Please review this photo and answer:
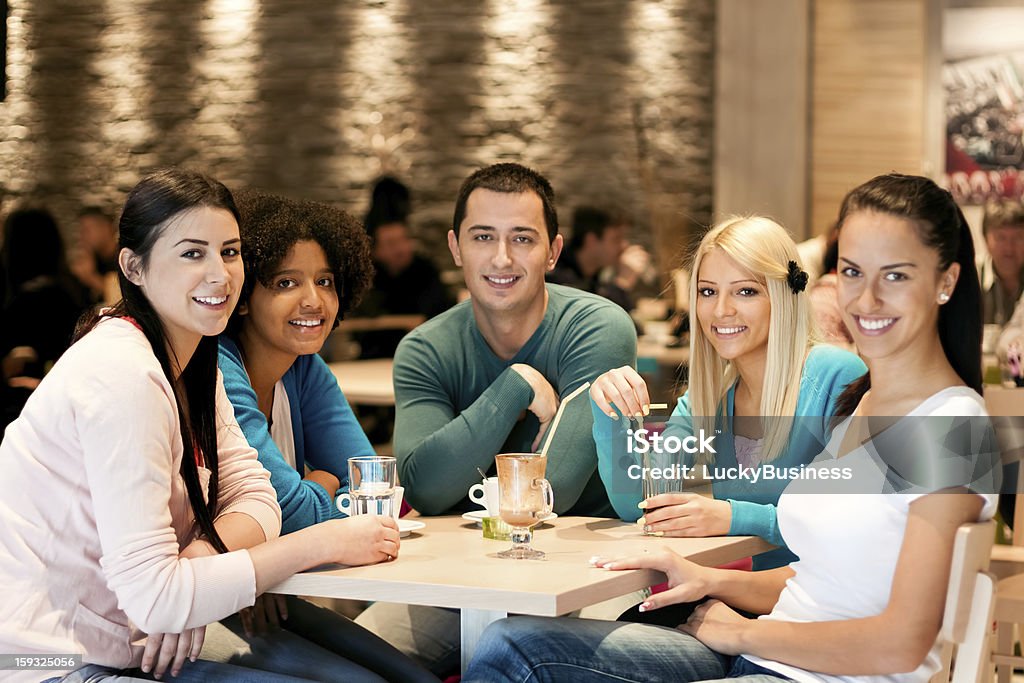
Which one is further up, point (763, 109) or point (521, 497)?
point (763, 109)

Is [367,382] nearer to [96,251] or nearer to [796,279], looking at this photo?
[796,279]

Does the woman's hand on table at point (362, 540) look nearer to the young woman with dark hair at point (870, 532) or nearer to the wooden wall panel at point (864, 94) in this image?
the young woman with dark hair at point (870, 532)

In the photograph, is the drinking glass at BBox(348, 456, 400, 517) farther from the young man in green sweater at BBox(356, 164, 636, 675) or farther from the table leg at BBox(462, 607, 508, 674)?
the young man in green sweater at BBox(356, 164, 636, 675)

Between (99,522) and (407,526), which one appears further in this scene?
(407,526)

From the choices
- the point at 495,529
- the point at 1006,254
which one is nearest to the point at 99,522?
the point at 495,529

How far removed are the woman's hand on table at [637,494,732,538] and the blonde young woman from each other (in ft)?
0.21

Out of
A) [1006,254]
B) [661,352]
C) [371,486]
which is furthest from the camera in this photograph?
[661,352]

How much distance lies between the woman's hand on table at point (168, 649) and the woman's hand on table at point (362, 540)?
10.0 inches

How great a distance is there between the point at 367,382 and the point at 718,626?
287cm

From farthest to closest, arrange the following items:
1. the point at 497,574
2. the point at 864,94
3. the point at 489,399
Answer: the point at 864,94, the point at 489,399, the point at 497,574

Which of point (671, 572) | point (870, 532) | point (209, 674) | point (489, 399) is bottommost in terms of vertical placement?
point (209, 674)

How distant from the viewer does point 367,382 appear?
4.73 meters

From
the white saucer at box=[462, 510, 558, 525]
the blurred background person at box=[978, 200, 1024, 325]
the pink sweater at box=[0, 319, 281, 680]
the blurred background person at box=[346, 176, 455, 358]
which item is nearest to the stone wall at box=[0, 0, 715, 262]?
the blurred background person at box=[346, 176, 455, 358]

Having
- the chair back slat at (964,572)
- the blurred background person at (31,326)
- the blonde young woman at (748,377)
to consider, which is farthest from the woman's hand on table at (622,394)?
the blurred background person at (31,326)
